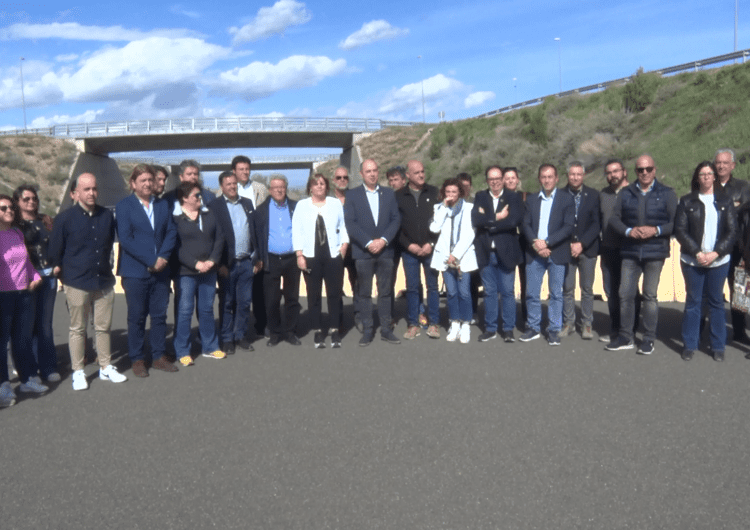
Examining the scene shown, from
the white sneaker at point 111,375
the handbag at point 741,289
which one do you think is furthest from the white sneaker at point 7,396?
the handbag at point 741,289

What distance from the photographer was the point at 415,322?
28.0 feet

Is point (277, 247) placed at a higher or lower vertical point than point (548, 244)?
higher

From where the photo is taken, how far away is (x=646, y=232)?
697 cm

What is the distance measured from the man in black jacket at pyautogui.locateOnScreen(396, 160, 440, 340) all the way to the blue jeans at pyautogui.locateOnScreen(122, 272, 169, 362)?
9.80ft

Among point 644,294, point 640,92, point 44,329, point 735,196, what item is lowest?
point 644,294

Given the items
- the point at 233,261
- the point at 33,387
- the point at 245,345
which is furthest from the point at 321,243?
the point at 33,387

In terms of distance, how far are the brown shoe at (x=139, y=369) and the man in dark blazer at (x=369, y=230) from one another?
254cm

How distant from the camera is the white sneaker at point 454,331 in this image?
8.02 m

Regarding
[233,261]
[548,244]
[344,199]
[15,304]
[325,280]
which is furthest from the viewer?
[344,199]

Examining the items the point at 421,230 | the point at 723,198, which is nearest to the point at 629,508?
the point at 723,198

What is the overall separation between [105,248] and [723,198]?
644 cm

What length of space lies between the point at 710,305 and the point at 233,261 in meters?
5.37

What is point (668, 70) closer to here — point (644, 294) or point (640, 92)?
point (640, 92)

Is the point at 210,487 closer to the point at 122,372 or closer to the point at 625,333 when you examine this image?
the point at 122,372
